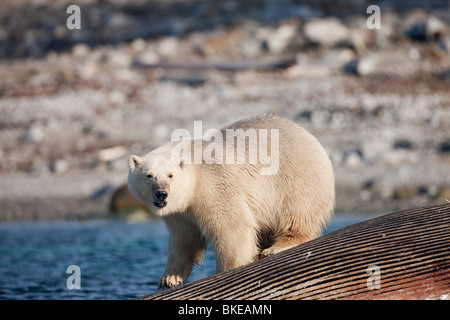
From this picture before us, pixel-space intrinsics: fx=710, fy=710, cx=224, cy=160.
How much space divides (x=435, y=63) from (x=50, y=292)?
41.0 feet

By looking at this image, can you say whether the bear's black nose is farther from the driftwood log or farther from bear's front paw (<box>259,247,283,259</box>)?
bear's front paw (<box>259,247,283,259</box>)

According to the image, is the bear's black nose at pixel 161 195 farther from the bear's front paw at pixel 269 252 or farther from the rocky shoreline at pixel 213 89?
the rocky shoreline at pixel 213 89

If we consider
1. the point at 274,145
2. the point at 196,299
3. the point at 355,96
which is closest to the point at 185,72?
the point at 355,96

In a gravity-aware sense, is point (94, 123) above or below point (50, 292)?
above

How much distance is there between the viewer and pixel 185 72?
16.8 m

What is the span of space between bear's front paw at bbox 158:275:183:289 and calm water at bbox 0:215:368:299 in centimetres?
54

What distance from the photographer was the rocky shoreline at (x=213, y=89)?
12633 mm

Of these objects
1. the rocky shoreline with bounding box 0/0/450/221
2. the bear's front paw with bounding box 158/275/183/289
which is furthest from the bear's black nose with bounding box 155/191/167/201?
the rocky shoreline with bounding box 0/0/450/221

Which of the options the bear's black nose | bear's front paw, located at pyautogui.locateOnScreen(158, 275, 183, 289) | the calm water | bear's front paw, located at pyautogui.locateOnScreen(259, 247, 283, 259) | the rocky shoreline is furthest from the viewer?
the rocky shoreline

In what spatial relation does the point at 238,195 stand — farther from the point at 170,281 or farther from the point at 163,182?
the point at 170,281

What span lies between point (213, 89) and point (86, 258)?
313 inches

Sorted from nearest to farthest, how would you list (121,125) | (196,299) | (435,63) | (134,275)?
1. (196,299)
2. (134,275)
3. (121,125)
4. (435,63)

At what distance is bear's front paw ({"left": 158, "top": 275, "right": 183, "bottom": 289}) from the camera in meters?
5.35

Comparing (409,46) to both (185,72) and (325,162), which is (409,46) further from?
(325,162)
